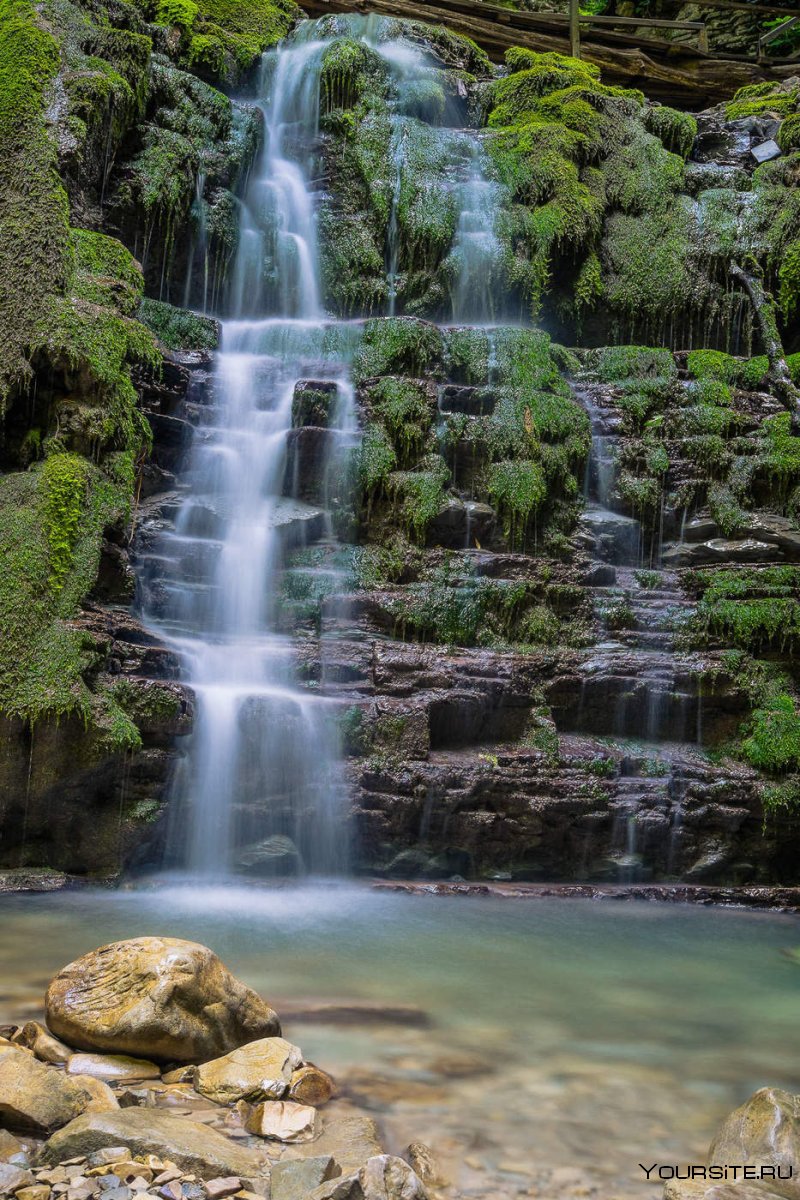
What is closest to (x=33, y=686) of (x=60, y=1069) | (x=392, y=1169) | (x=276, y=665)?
(x=276, y=665)

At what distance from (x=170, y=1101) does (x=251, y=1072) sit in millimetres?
310

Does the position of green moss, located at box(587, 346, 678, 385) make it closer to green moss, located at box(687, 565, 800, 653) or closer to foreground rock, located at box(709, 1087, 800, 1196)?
green moss, located at box(687, 565, 800, 653)

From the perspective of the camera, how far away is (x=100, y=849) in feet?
23.1

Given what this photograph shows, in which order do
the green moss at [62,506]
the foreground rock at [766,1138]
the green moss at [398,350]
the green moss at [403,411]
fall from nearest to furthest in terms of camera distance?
1. the foreground rock at [766,1138]
2. the green moss at [62,506]
3. the green moss at [403,411]
4. the green moss at [398,350]

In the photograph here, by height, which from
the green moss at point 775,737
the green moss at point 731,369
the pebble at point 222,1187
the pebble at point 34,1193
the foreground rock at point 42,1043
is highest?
the green moss at point 731,369

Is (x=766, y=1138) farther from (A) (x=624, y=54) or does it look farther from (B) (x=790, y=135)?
(A) (x=624, y=54)

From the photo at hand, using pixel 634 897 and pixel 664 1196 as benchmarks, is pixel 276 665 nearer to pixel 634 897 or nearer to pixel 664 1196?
pixel 634 897

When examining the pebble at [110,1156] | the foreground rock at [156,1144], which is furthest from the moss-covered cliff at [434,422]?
the pebble at [110,1156]

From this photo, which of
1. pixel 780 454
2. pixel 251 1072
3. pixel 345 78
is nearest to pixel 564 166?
pixel 345 78

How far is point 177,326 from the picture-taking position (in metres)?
11.6

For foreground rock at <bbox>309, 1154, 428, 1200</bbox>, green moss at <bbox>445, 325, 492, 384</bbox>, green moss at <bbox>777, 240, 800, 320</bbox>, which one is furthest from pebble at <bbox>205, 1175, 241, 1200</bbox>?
green moss at <bbox>777, 240, 800, 320</bbox>

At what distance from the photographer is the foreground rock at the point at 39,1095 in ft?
8.95

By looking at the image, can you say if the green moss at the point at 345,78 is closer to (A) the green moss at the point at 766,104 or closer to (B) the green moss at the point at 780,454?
(A) the green moss at the point at 766,104

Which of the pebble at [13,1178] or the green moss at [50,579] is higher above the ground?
the green moss at [50,579]
